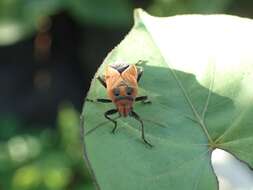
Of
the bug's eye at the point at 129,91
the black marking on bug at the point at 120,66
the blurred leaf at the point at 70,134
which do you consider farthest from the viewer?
the blurred leaf at the point at 70,134

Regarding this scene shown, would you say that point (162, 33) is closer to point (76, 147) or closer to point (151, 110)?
point (151, 110)

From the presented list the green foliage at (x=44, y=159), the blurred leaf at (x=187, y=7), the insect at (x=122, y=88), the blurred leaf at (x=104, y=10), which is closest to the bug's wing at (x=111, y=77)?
the insect at (x=122, y=88)

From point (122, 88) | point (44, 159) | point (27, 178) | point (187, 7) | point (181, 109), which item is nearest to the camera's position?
point (181, 109)

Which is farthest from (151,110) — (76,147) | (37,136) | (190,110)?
(37,136)

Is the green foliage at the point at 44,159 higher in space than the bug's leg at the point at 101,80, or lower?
lower

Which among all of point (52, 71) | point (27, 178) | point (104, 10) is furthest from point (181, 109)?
point (52, 71)

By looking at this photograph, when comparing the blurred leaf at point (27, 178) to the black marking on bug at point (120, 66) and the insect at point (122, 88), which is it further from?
the black marking on bug at point (120, 66)

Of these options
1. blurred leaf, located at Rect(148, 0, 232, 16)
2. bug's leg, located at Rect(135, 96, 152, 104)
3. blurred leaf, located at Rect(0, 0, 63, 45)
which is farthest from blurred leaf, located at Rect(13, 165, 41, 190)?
bug's leg, located at Rect(135, 96, 152, 104)

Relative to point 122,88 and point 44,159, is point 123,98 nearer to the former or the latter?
point 122,88
